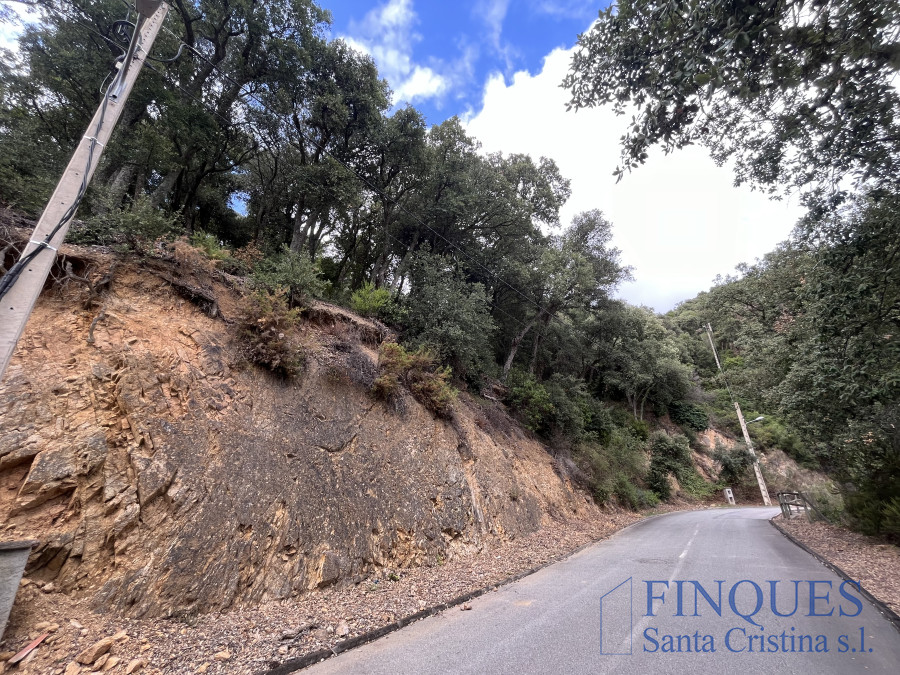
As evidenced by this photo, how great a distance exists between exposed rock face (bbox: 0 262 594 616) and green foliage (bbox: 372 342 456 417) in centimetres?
79

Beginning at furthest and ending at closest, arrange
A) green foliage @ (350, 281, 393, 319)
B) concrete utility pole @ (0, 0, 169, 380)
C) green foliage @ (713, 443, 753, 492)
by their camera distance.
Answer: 1. green foliage @ (713, 443, 753, 492)
2. green foliage @ (350, 281, 393, 319)
3. concrete utility pole @ (0, 0, 169, 380)

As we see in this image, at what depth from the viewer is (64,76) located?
9680 mm

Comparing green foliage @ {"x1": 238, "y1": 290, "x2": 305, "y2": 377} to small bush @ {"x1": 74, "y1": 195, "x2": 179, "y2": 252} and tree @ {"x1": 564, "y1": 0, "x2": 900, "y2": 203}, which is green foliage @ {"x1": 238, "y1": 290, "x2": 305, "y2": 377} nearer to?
small bush @ {"x1": 74, "y1": 195, "x2": 179, "y2": 252}

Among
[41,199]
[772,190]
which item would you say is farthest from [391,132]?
[772,190]

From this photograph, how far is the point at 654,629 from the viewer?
4.44 m

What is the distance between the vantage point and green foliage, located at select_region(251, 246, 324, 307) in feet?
27.0

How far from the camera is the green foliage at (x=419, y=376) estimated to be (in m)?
9.16

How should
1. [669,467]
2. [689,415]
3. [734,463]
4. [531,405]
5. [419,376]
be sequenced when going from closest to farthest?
1. [419,376]
2. [531,405]
3. [669,467]
4. [734,463]
5. [689,415]

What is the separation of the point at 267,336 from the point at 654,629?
7367 millimetres

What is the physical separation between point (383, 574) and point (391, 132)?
44.5ft

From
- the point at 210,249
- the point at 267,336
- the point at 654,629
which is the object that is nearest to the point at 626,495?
the point at 654,629

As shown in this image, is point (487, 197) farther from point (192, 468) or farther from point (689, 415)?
point (689, 415)

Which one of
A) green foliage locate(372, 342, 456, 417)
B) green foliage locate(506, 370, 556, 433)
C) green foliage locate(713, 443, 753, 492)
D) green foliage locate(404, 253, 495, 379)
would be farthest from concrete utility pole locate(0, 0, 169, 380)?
green foliage locate(713, 443, 753, 492)

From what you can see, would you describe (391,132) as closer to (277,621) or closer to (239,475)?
(239,475)
